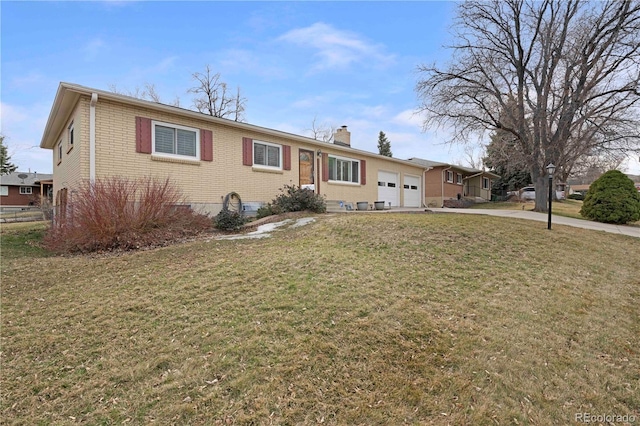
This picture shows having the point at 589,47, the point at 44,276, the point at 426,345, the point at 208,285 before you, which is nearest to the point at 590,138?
the point at 589,47

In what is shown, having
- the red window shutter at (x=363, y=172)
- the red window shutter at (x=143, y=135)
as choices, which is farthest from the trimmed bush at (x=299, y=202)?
the red window shutter at (x=363, y=172)

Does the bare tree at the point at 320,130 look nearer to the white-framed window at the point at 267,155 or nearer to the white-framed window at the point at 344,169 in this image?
the white-framed window at the point at 344,169

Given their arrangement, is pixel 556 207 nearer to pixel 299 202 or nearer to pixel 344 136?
pixel 344 136

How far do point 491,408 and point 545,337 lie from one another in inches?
61.3

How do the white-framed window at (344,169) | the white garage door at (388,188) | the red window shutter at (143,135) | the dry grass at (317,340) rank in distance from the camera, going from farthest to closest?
the white garage door at (388,188) < the white-framed window at (344,169) < the red window shutter at (143,135) < the dry grass at (317,340)

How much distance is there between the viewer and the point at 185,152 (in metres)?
10.7

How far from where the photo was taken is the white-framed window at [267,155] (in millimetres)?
Answer: 12744

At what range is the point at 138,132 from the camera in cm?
954

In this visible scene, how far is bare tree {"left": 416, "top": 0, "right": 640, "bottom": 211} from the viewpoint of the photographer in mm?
14656

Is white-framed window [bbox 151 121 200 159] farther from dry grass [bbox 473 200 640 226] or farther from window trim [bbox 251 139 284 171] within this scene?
dry grass [bbox 473 200 640 226]

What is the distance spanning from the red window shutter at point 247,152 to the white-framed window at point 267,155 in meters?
0.27

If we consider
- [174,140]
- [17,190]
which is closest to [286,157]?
[174,140]

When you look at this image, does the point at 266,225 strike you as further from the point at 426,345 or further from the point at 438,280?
the point at 426,345

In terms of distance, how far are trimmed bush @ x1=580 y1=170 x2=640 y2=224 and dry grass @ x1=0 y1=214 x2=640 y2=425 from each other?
9555mm
